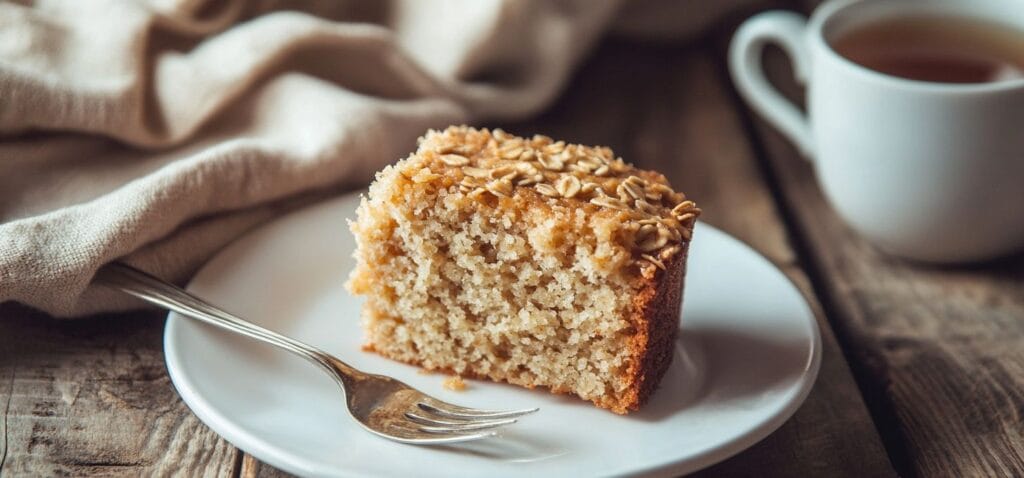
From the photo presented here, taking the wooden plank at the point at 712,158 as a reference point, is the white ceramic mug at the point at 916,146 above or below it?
above

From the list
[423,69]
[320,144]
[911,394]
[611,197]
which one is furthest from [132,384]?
[911,394]

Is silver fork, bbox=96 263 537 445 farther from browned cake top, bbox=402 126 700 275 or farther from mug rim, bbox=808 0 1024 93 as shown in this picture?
mug rim, bbox=808 0 1024 93

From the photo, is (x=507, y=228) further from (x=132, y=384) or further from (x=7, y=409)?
(x=7, y=409)

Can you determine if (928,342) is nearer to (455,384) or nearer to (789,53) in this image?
(789,53)

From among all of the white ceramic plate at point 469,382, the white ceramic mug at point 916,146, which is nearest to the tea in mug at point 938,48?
the white ceramic mug at point 916,146

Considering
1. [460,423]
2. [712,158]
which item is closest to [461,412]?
[460,423]

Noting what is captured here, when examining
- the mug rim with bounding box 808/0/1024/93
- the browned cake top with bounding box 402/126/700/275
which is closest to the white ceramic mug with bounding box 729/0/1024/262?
the mug rim with bounding box 808/0/1024/93

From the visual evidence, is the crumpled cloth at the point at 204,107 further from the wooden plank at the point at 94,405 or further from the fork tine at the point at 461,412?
the fork tine at the point at 461,412
